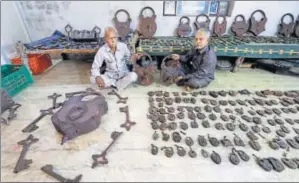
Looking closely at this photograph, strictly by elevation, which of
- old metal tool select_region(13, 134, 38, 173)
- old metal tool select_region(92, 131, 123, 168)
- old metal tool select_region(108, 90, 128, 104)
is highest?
old metal tool select_region(108, 90, 128, 104)

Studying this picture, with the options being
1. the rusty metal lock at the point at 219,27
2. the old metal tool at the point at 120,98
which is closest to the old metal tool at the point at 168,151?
the old metal tool at the point at 120,98

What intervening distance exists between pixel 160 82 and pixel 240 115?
1125mm

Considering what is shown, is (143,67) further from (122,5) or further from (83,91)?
(122,5)

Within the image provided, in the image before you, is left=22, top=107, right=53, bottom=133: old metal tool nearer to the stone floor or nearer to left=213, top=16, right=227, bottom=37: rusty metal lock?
the stone floor

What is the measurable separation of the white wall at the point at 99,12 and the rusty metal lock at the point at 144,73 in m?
1.08

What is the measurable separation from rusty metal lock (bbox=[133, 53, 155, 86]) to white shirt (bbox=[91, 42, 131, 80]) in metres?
0.17

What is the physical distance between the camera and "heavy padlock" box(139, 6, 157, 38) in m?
3.13

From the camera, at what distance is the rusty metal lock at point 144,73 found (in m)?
2.52

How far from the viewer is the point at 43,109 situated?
7.22ft

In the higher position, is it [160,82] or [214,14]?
[214,14]

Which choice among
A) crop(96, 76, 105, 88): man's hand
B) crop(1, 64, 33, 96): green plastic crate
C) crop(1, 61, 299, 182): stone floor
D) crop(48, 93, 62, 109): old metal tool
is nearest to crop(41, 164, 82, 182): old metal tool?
crop(1, 61, 299, 182): stone floor

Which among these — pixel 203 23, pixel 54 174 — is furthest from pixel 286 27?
pixel 54 174

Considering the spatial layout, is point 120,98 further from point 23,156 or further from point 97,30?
point 97,30

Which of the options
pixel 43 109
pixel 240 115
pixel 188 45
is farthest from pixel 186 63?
pixel 43 109
